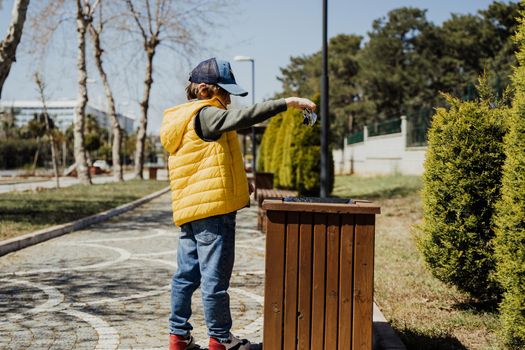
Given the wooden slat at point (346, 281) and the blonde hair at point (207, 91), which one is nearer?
the wooden slat at point (346, 281)

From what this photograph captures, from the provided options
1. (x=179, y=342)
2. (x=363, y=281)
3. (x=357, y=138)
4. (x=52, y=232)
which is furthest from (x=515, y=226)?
(x=357, y=138)

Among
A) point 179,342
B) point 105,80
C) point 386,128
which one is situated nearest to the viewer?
point 179,342

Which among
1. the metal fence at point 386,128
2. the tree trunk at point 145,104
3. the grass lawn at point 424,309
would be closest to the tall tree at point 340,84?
the metal fence at point 386,128

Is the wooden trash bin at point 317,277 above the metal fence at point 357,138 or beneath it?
beneath

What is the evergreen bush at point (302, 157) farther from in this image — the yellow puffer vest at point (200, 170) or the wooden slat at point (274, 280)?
the wooden slat at point (274, 280)

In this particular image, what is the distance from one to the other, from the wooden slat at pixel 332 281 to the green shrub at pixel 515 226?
3.98 ft

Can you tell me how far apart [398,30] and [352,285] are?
187ft

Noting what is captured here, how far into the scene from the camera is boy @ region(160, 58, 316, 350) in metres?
3.67

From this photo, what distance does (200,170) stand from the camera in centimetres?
371

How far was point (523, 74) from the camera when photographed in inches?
151

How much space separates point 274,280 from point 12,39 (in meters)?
10.4

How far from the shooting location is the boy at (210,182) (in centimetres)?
367

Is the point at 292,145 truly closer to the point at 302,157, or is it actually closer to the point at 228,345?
the point at 302,157

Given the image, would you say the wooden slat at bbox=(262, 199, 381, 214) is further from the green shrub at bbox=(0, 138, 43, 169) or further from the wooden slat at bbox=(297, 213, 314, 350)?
the green shrub at bbox=(0, 138, 43, 169)
